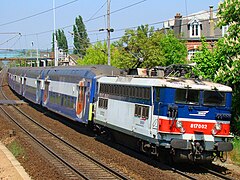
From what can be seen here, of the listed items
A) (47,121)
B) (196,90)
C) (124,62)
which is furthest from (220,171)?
(124,62)

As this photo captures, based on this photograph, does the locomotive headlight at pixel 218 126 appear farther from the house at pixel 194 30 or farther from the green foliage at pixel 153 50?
the house at pixel 194 30

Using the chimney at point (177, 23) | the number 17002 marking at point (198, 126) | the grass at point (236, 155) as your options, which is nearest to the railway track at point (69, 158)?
the number 17002 marking at point (198, 126)

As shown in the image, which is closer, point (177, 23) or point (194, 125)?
point (194, 125)

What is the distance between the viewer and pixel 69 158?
16.7 meters

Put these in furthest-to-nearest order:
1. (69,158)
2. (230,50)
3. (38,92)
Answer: (38,92) → (230,50) → (69,158)

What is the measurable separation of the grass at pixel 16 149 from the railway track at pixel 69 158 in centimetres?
100

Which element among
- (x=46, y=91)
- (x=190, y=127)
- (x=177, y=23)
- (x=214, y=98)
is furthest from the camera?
(x=177, y=23)

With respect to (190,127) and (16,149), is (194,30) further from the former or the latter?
(190,127)

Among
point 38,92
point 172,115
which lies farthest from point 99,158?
point 38,92

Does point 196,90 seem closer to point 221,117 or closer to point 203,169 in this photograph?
point 221,117

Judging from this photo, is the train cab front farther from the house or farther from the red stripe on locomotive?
the house

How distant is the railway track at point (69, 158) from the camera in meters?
13.9

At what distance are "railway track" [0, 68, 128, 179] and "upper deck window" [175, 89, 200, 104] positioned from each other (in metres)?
2.94

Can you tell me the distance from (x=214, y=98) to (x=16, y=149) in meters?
8.48
